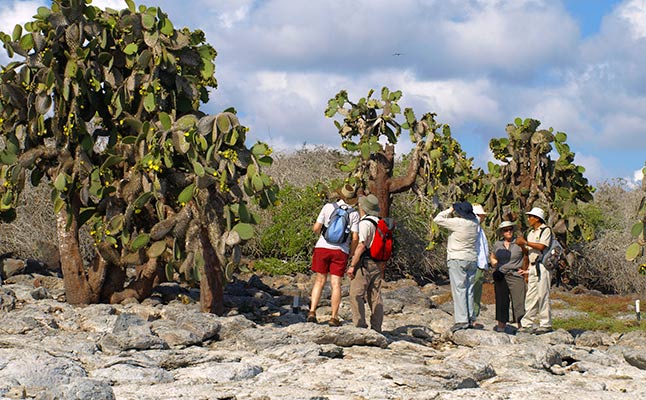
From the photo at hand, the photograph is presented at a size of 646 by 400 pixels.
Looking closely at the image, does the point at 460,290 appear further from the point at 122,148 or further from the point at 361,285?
the point at 122,148

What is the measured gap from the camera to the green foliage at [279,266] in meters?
20.2

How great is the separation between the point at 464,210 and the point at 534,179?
7.68m

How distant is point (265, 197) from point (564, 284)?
13.9 meters

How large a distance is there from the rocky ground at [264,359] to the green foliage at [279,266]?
7.36 m

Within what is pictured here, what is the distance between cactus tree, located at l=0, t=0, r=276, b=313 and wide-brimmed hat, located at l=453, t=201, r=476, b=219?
234cm

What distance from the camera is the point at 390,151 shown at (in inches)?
761

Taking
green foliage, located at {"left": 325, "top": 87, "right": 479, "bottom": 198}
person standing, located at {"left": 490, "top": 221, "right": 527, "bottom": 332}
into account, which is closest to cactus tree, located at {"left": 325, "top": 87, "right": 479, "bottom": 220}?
green foliage, located at {"left": 325, "top": 87, "right": 479, "bottom": 198}

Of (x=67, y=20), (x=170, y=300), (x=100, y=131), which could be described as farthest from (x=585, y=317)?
(x=67, y=20)

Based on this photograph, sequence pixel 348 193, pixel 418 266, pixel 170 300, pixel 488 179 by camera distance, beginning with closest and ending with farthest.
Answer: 1. pixel 348 193
2. pixel 170 300
3. pixel 488 179
4. pixel 418 266

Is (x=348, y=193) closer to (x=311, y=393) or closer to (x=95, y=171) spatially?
(x=95, y=171)

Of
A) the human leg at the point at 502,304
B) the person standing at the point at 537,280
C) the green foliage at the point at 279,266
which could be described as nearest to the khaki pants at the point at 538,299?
the person standing at the point at 537,280

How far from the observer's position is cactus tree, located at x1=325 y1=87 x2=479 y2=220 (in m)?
18.8

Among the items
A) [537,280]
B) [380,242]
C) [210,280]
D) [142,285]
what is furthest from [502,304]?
[142,285]

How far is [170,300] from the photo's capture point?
13.4 meters
